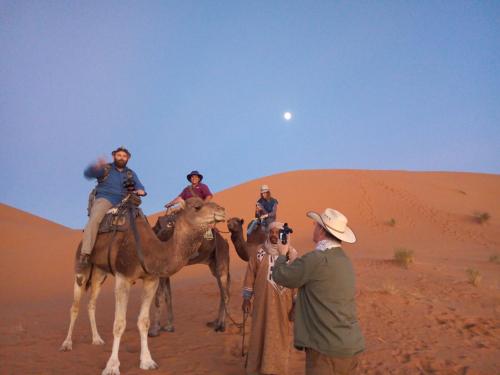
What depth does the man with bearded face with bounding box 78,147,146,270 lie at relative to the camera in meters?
6.47

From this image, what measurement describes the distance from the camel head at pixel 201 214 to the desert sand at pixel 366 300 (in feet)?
8.10

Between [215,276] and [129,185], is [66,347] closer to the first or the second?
[215,276]

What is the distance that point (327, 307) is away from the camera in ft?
10.2

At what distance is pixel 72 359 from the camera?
6.62m

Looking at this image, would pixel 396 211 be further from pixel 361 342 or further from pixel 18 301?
pixel 361 342

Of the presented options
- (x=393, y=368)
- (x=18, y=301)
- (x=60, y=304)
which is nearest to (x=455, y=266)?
(x=393, y=368)

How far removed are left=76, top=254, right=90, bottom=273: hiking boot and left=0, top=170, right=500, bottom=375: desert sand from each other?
1.51m

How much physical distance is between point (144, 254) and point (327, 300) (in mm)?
3299

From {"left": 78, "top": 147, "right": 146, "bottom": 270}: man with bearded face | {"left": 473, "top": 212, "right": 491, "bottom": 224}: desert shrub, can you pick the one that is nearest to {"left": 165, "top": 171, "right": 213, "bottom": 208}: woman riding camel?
{"left": 78, "top": 147, "right": 146, "bottom": 270}: man with bearded face

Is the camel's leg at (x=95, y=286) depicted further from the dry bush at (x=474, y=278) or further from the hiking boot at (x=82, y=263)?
the dry bush at (x=474, y=278)

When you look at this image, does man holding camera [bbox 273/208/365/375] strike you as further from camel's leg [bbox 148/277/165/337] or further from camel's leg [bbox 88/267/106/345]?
camel's leg [bbox 148/277/165/337]

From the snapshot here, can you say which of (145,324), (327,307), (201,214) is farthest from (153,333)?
(327,307)

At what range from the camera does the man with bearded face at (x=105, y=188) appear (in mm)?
6469

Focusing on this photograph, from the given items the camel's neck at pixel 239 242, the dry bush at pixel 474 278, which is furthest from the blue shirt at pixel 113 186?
the dry bush at pixel 474 278
